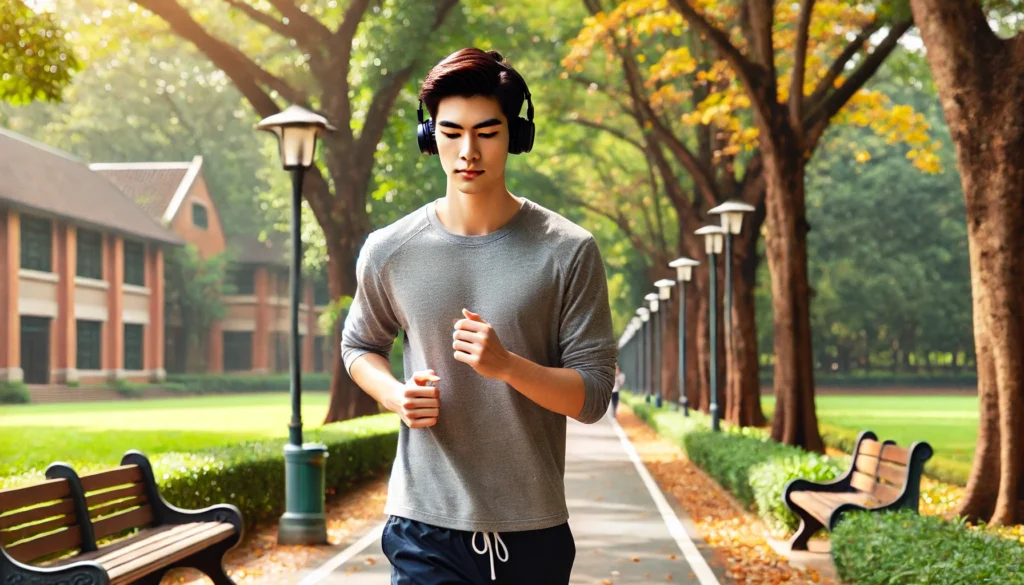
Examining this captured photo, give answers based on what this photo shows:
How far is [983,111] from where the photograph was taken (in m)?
10.1

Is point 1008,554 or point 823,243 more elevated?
point 823,243

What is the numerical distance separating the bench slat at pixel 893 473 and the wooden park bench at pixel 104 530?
4.82 metres

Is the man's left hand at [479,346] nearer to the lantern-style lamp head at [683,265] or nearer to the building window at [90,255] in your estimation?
the lantern-style lamp head at [683,265]

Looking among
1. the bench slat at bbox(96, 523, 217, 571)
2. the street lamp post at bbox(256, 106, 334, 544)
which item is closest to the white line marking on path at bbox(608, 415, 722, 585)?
the street lamp post at bbox(256, 106, 334, 544)

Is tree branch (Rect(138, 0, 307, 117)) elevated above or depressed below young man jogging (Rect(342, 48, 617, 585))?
above

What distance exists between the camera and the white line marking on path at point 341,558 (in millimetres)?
9492

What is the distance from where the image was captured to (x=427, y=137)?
3121 mm

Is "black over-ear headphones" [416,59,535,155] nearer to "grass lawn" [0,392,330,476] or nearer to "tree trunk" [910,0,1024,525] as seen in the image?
"tree trunk" [910,0,1024,525]

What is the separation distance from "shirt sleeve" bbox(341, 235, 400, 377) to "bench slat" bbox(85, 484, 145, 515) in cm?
449

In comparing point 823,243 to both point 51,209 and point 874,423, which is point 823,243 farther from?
point 51,209

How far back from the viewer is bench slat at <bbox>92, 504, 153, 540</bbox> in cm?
727

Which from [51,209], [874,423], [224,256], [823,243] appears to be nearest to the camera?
[874,423]

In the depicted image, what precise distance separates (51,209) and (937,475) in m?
35.5

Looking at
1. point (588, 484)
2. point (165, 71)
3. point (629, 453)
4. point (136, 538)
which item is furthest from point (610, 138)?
point (165, 71)
